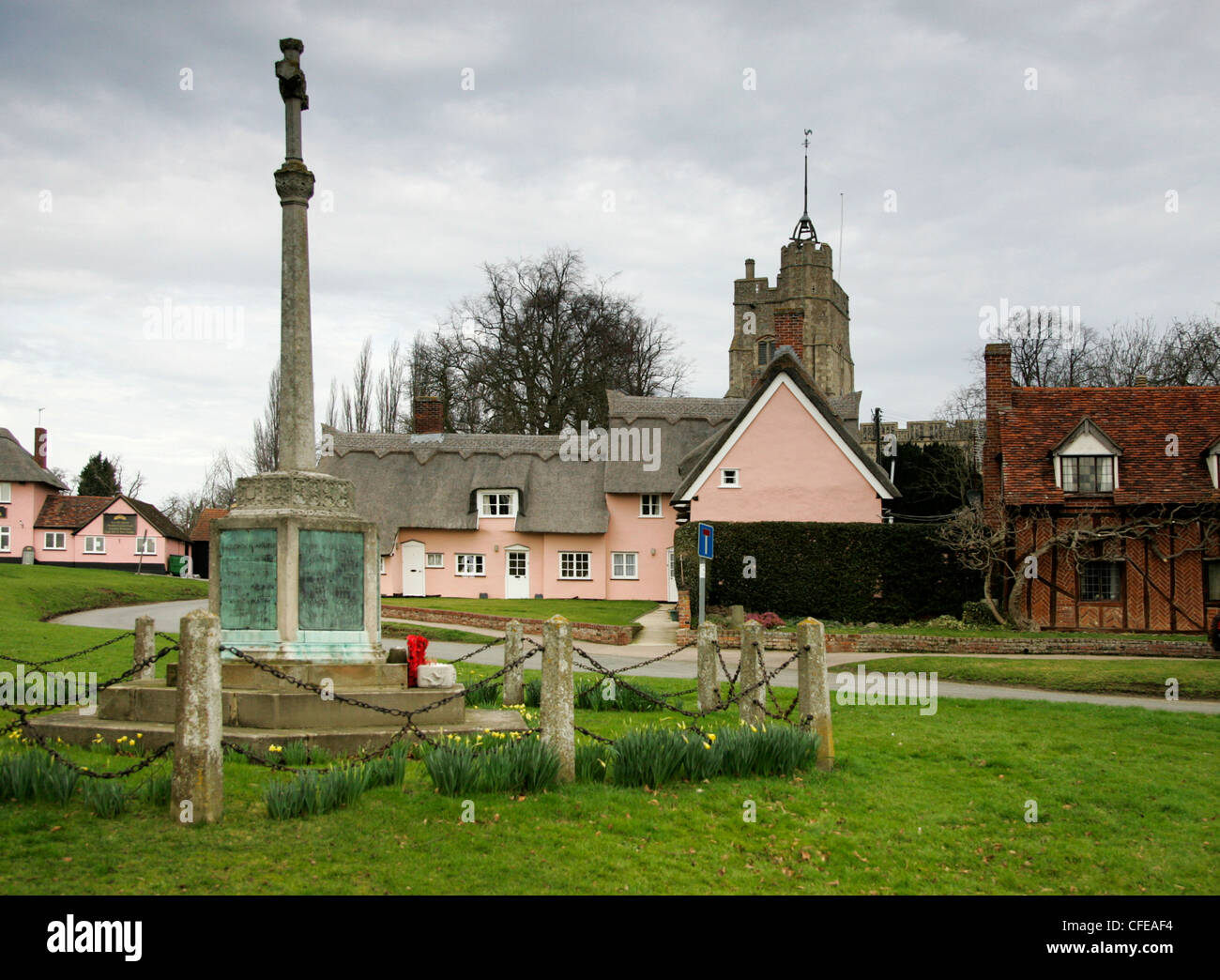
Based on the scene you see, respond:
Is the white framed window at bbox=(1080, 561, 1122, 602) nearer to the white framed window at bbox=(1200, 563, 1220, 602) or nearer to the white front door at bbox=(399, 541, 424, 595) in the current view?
the white framed window at bbox=(1200, 563, 1220, 602)

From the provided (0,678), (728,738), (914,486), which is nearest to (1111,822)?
(728,738)

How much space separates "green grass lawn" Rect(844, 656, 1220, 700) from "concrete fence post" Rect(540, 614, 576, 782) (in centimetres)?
1161

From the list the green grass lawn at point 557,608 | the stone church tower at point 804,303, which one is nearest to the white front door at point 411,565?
the green grass lawn at point 557,608

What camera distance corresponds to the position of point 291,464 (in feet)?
35.7

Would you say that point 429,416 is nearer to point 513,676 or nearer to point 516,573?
point 516,573

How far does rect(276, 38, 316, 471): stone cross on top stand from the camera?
36.2 ft

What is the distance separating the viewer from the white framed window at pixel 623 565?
41.2 metres

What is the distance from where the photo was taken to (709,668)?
12.3 m

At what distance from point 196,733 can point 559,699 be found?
9.39 ft

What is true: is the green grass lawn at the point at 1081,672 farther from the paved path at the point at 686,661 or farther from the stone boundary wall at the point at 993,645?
the stone boundary wall at the point at 993,645

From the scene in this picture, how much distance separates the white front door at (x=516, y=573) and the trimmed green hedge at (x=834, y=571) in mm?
13897

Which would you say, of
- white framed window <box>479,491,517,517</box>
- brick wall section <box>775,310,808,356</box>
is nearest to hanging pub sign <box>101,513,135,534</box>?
white framed window <box>479,491,517,517</box>
